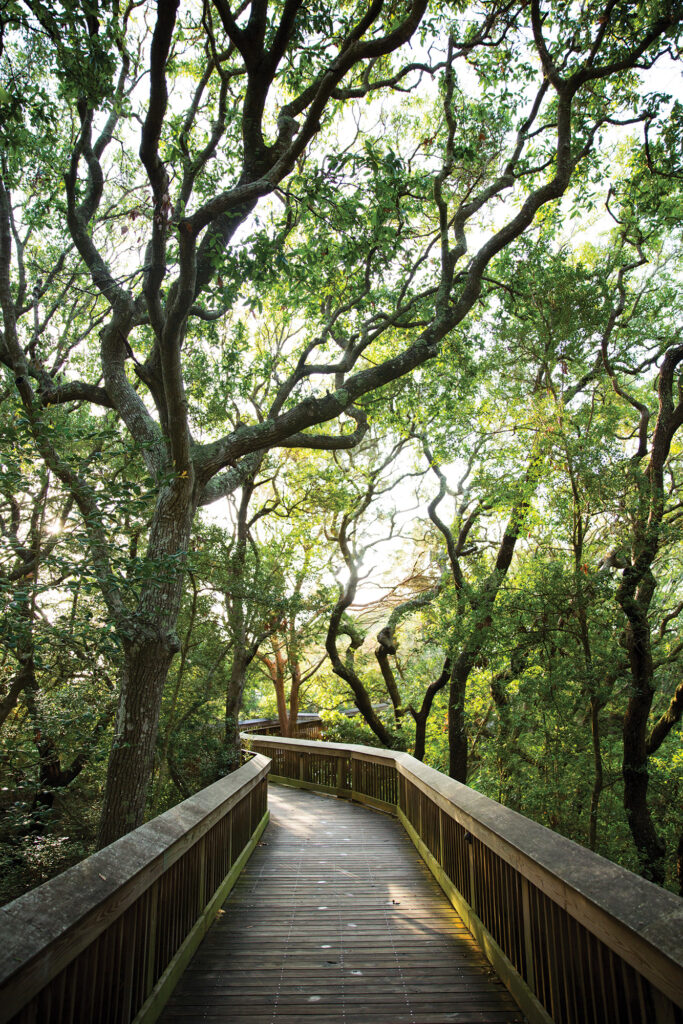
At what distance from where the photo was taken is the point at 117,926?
2.56 m

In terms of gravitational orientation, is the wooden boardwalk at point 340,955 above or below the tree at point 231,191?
below

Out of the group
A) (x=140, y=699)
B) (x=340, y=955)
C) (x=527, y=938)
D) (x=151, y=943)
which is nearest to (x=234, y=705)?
(x=140, y=699)

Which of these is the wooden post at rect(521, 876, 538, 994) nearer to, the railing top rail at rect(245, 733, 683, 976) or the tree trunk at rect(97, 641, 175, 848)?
the railing top rail at rect(245, 733, 683, 976)

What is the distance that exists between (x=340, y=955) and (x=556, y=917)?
Answer: 1.86 metres

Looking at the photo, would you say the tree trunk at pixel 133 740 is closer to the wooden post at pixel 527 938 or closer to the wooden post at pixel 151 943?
the wooden post at pixel 151 943

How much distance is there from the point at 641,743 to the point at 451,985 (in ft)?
17.3

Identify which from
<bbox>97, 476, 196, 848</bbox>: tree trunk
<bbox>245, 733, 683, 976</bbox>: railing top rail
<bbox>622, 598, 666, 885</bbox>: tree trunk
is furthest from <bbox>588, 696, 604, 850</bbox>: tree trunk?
<bbox>97, 476, 196, 848</bbox>: tree trunk

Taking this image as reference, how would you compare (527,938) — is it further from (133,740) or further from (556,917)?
(133,740)

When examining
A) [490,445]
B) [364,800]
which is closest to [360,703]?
[364,800]

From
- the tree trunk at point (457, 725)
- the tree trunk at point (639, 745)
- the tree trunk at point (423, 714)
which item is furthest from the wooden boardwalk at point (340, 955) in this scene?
the tree trunk at point (423, 714)

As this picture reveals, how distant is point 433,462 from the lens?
1253 cm

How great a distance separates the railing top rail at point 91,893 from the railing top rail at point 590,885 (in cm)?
179

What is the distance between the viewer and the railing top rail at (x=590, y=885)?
188 cm

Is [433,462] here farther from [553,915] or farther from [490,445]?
[553,915]
